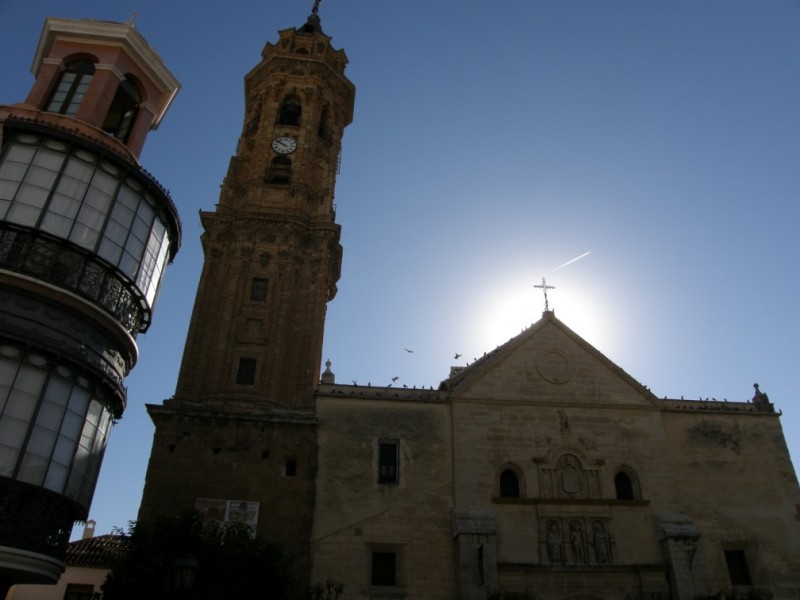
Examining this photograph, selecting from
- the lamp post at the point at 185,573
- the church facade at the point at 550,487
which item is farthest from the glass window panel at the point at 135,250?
the lamp post at the point at 185,573

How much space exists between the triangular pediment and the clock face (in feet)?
46.8

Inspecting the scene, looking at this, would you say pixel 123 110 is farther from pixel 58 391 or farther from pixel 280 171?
pixel 58 391

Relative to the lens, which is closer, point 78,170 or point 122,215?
point 78,170

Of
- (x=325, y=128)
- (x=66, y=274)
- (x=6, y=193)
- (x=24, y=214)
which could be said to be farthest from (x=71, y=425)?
(x=325, y=128)

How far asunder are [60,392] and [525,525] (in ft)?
51.2

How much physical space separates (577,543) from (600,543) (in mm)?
842

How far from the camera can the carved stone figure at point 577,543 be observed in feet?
78.6

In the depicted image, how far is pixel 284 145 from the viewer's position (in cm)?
3431

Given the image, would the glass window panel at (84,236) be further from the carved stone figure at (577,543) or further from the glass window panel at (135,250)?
the carved stone figure at (577,543)

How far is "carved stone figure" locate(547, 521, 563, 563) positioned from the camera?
78.3ft

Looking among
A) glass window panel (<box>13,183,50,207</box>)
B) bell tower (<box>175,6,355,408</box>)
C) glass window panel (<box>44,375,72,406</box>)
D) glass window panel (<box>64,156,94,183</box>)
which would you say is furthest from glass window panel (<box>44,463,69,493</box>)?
bell tower (<box>175,6,355,408</box>)

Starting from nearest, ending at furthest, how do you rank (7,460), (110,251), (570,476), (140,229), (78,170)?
(7,460) < (110,251) < (78,170) < (140,229) < (570,476)

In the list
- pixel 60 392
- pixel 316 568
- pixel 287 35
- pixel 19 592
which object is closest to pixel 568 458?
pixel 316 568

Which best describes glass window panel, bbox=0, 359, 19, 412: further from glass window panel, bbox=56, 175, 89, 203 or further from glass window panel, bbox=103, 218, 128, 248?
glass window panel, bbox=56, 175, 89, 203
